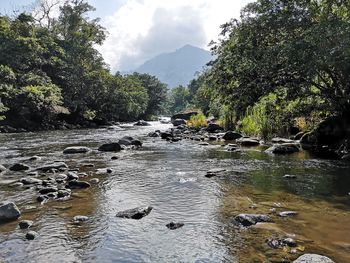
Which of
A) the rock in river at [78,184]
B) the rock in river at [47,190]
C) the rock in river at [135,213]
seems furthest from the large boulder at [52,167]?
the rock in river at [135,213]

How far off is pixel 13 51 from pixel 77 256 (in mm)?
40233

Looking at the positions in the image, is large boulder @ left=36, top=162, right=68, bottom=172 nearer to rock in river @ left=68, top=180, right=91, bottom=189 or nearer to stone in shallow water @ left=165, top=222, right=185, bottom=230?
rock in river @ left=68, top=180, right=91, bottom=189

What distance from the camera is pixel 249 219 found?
724 cm

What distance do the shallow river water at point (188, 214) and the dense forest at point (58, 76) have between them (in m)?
26.0

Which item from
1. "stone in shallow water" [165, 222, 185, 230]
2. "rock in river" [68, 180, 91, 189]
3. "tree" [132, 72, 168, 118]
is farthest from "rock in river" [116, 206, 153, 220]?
"tree" [132, 72, 168, 118]

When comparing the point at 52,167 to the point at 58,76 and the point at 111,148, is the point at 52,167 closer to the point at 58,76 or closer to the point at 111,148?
the point at 111,148

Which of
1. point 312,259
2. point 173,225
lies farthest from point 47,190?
point 312,259

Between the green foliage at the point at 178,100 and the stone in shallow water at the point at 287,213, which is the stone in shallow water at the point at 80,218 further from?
the green foliage at the point at 178,100

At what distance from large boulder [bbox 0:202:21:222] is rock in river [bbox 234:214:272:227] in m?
4.44

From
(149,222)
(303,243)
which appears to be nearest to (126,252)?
(149,222)

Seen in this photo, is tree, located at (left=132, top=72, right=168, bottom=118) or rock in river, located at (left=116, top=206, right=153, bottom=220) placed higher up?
tree, located at (left=132, top=72, right=168, bottom=118)

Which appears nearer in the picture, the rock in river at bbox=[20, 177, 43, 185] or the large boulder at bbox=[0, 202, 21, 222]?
the large boulder at bbox=[0, 202, 21, 222]

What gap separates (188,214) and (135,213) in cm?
113

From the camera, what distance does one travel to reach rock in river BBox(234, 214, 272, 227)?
7.16 m
